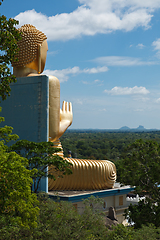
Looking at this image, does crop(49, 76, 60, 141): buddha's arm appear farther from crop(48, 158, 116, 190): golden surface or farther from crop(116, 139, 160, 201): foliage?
crop(116, 139, 160, 201): foliage

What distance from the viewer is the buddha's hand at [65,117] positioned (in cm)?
1538

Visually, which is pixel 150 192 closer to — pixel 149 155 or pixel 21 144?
pixel 149 155

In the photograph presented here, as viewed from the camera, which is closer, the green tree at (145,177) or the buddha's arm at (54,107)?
the green tree at (145,177)

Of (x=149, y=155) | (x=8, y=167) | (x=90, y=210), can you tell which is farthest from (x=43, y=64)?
(x=8, y=167)

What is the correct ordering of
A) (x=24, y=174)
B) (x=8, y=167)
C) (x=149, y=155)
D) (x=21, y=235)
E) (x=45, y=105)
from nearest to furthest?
(x=8, y=167), (x=24, y=174), (x=21, y=235), (x=149, y=155), (x=45, y=105)

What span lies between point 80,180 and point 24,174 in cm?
848

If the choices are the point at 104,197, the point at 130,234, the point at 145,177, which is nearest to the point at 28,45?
the point at 145,177

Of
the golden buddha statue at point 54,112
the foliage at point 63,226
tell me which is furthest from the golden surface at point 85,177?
the foliage at point 63,226

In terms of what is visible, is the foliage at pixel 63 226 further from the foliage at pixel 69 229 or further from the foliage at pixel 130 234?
the foliage at pixel 130 234

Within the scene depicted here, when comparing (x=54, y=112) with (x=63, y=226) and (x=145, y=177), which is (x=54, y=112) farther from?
(x=63, y=226)

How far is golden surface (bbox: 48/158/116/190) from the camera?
1508 cm

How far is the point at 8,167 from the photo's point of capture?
263 inches

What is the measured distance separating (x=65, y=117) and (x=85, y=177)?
3662 mm

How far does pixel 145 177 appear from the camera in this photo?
11.9m
